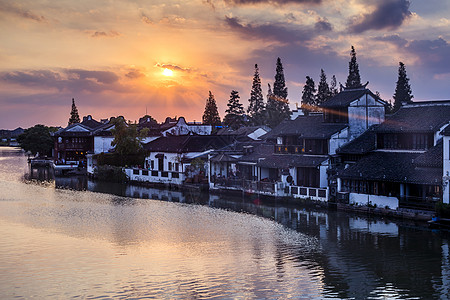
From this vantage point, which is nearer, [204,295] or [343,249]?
[204,295]

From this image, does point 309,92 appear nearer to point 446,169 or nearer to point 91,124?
point 91,124

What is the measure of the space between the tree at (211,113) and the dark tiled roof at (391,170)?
287 feet

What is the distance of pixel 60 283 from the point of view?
75.9 feet

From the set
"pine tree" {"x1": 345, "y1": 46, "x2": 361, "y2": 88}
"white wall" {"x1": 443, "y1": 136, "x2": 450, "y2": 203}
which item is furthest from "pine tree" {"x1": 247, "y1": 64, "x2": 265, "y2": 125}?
"white wall" {"x1": 443, "y1": 136, "x2": 450, "y2": 203}

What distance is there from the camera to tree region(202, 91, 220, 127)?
129000 mm

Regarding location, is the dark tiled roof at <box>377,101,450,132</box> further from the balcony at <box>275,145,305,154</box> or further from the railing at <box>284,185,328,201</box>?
the balcony at <box>275,145,305,154</box>

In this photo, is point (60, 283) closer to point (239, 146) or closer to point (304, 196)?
point (304, 196)

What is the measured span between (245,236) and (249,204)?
45.8ft

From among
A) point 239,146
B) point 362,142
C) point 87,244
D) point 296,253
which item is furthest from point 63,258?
point 239,146

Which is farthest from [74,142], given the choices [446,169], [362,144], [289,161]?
[446,169]

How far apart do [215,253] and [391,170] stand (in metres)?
16.5

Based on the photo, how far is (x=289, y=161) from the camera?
49062mm

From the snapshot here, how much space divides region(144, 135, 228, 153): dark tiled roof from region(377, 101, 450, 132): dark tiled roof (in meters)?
27.6

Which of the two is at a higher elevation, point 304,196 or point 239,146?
point 239,146
